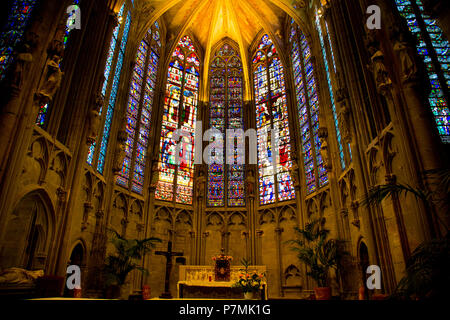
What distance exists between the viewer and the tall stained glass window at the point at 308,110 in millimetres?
15008

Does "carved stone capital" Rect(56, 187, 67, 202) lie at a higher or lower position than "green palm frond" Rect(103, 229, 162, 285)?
higher

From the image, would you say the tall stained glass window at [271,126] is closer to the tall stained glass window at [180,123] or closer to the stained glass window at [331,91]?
the stained glass window at [331,91]

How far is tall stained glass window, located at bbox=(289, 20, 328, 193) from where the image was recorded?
15008 millimetres

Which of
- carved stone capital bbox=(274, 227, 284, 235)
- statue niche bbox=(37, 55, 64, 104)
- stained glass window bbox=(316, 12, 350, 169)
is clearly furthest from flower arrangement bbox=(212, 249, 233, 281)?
statue niche bbox=(37, 55, 64, 104)

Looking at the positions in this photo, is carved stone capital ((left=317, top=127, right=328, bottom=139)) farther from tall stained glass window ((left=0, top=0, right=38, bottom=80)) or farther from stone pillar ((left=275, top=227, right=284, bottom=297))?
tall stained glass window ((left=0, top=0, right=38, bottom=80))

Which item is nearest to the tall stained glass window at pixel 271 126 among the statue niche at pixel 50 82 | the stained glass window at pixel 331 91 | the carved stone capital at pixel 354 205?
the stained glass window at pixel 331 91

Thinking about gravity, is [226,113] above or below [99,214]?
above

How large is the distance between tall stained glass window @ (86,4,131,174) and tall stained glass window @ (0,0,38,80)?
3.50 meters

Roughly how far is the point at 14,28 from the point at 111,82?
4.42 metres

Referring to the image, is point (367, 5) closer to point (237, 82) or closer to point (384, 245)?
point (384, 245)

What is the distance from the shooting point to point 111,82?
47.6 ft

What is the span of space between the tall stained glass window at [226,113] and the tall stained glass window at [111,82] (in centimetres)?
682

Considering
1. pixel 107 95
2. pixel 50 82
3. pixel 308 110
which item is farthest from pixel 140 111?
pixel 308 110

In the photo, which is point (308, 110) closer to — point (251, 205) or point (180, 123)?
point (251, 205)
